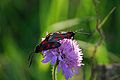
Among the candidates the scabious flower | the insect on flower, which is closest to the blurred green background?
the scabious flower

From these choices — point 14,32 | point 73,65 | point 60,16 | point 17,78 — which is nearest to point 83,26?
point 60,16

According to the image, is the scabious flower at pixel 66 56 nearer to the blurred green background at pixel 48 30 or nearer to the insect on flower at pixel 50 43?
the insect on flower at pixel 50 43

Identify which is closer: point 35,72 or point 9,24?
point 35,72

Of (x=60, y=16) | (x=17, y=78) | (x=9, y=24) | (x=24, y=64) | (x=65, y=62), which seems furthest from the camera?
(x=9, y=24)

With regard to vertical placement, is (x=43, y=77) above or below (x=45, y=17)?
below

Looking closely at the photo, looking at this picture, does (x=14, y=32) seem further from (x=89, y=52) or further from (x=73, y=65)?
(x=73, y=65)

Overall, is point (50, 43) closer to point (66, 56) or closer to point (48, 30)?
point (66, 56)

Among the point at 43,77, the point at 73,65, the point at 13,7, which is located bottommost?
the point at 43,77
